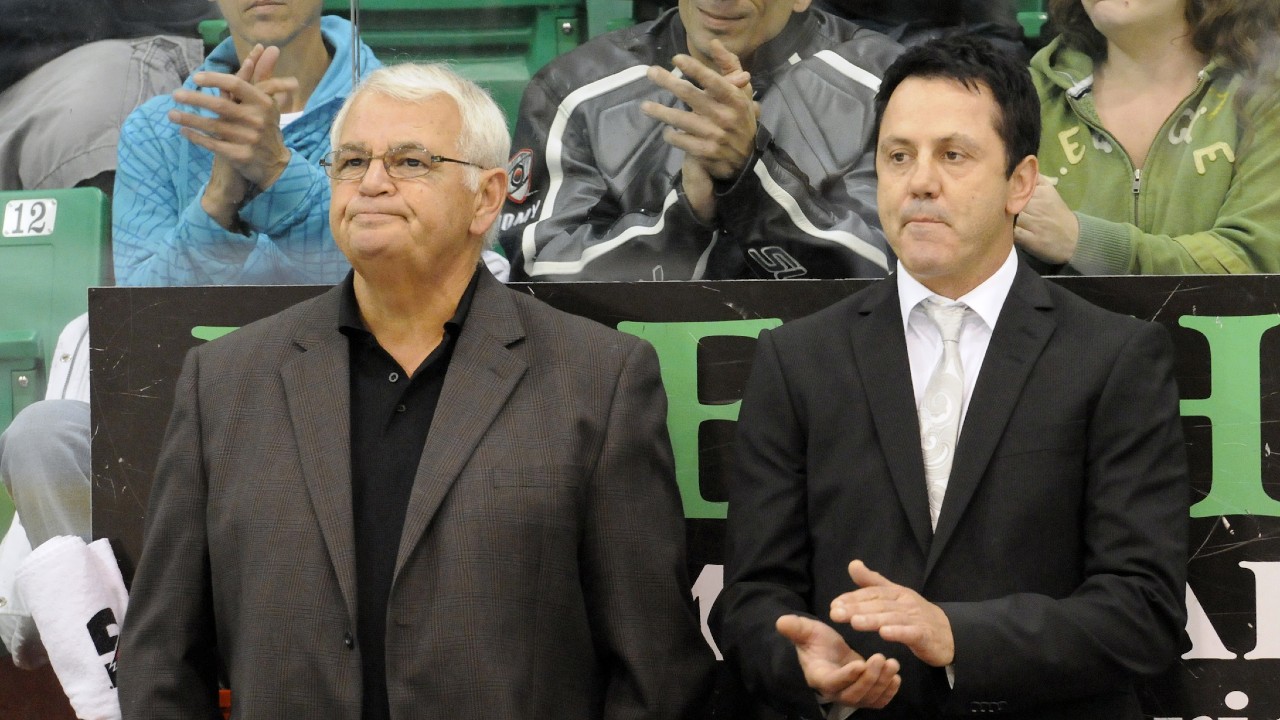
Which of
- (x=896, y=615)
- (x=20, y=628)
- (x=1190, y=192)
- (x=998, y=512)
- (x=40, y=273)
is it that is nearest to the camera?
(x=896, y=615)

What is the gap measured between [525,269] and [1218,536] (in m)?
1.42

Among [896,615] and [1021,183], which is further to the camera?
[1021,183]

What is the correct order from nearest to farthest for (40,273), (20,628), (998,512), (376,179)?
(998,512) < (376,179) < (20,628) < (40,273)

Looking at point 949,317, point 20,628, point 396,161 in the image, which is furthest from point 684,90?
point 20,628

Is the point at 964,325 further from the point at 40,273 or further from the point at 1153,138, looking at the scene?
the point at 40,273

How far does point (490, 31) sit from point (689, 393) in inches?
35.9

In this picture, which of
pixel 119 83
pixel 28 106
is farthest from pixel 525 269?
pixel 28 106

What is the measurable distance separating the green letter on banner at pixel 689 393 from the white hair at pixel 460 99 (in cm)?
48

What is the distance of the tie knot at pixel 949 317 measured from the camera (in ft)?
7.14

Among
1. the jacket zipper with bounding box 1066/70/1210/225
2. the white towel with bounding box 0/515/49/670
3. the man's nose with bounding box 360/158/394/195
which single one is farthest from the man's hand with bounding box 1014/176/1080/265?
the white towel with bounding box 0/515/49/670

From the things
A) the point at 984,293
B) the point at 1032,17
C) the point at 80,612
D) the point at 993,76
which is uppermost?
the point at 1032,17

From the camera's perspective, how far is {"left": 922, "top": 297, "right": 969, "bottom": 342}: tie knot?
2178mm

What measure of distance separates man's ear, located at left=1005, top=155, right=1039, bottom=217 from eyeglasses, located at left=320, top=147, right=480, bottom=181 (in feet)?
2.99

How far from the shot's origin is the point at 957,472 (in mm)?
2045
